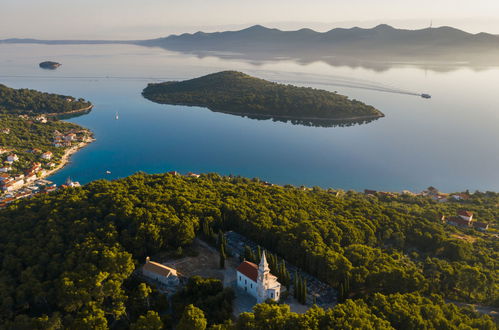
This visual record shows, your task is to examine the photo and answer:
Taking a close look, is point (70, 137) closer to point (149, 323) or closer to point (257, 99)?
point (257, 99)

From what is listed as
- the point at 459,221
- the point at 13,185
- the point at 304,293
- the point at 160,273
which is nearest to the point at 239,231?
the point at 160,273

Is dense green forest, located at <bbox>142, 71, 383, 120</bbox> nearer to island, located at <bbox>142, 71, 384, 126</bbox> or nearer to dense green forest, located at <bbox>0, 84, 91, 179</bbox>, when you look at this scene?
island, located at <bbox>142, 71, 384, 126</bbox>

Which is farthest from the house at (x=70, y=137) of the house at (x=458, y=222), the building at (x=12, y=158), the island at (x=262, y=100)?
the house at (x=458, y=222)

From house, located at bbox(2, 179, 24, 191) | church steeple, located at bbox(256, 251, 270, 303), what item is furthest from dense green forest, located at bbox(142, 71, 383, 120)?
church steeple, located at bbox(256, 251, 270, 303)

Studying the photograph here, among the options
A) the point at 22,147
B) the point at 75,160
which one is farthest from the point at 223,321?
the point at 22,147

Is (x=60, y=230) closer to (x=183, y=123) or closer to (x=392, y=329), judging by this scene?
(x=392, y=329)

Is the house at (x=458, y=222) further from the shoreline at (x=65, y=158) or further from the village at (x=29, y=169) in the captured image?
the shoreline at (x=65, y=158)
